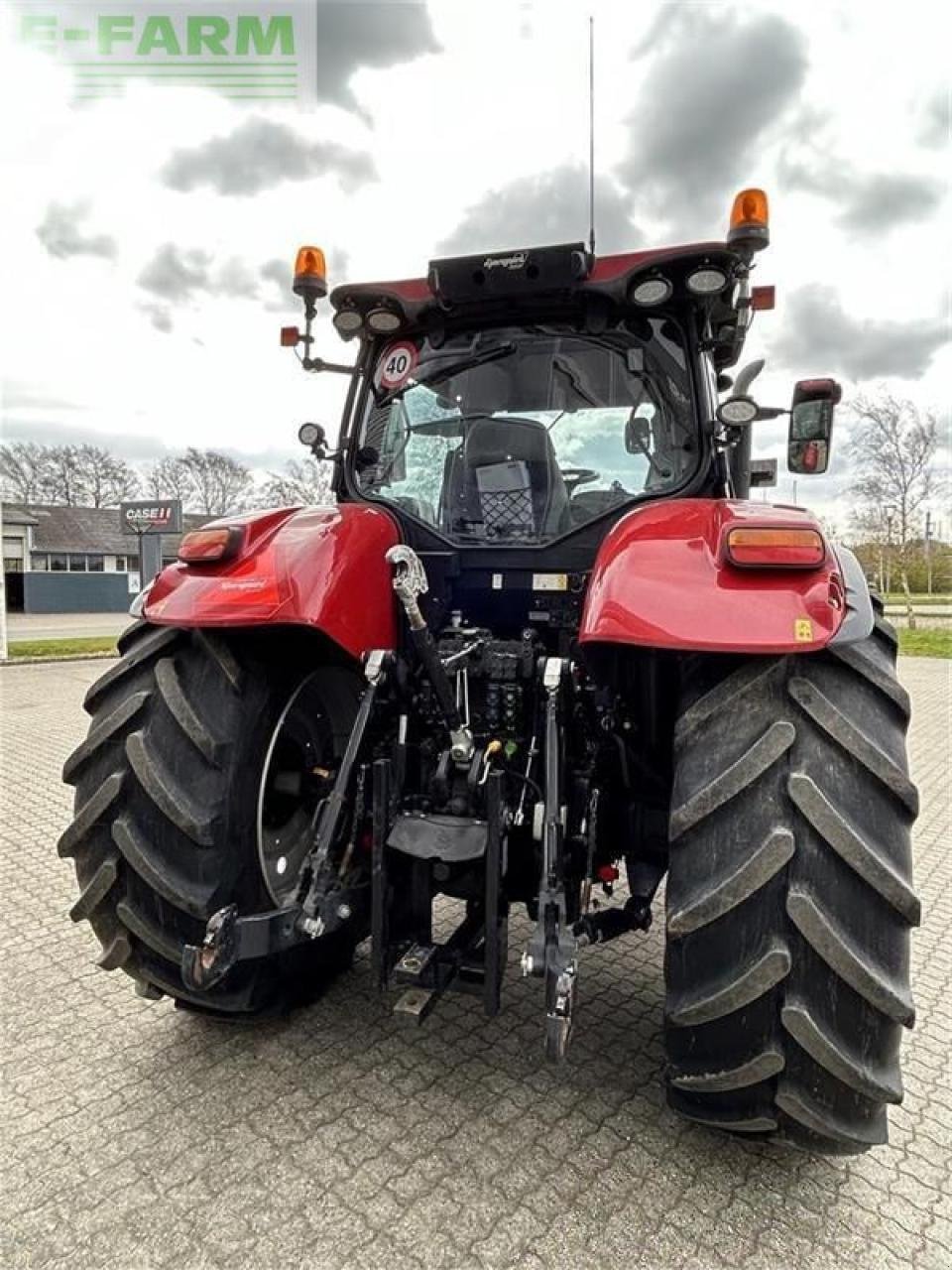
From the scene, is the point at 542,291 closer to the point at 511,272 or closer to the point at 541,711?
the point at 511,272

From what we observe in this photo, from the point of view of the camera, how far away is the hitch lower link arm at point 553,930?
5.98 feet

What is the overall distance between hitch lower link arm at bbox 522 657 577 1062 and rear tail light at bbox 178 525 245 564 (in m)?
1.03

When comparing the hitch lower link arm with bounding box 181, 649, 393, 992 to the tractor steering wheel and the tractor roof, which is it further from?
the tractor roof

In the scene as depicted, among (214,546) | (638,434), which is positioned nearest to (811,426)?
(638,434)

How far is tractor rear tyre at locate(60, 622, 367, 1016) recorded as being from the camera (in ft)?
7.16

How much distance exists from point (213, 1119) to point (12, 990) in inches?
50.8

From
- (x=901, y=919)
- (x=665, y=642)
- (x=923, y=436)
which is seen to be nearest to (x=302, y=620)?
(x=665, y=642)

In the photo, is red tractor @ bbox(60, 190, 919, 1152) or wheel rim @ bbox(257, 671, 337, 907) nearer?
red tractor @ bbox(60, 190, 919, 1152)

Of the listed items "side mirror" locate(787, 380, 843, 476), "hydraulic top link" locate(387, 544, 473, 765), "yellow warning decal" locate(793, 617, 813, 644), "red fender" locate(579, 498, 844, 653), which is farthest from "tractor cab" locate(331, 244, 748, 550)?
"yellow warning decal" locate(793, 617, 813, 644)

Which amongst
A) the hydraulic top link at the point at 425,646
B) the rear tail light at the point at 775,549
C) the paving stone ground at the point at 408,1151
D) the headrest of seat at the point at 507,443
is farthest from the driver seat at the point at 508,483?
the paving stone ground at the point at 408,1151

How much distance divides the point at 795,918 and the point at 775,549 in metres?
0.85

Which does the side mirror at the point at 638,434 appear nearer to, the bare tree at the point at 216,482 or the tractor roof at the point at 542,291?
the tractor roof at the point at 542,291

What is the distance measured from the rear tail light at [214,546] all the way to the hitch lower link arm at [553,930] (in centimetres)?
103

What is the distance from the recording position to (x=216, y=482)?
172 feet
